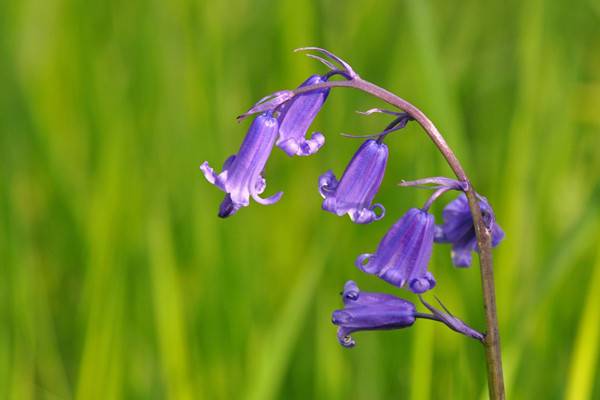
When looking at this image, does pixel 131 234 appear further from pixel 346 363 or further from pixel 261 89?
pixel 261 89

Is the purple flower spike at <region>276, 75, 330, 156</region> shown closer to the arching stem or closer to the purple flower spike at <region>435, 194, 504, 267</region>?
the arching stem

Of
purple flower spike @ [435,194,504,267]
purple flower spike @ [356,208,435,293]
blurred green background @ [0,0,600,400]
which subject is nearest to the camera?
purple flower spike @ [356,208,435,293]

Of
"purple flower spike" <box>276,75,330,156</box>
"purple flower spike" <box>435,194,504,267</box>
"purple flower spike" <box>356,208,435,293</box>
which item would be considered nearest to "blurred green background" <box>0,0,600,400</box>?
"purple flower spike" <box>435,194,504,267</box>

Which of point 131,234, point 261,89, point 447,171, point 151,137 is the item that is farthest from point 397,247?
point 261,89

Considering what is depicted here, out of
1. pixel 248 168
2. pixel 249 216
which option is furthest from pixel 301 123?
pixel 249 216

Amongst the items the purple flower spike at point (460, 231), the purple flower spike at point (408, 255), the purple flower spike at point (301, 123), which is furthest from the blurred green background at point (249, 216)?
the purple flower spike at point (301, 123)

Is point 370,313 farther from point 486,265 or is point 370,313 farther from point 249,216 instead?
point 249,216
